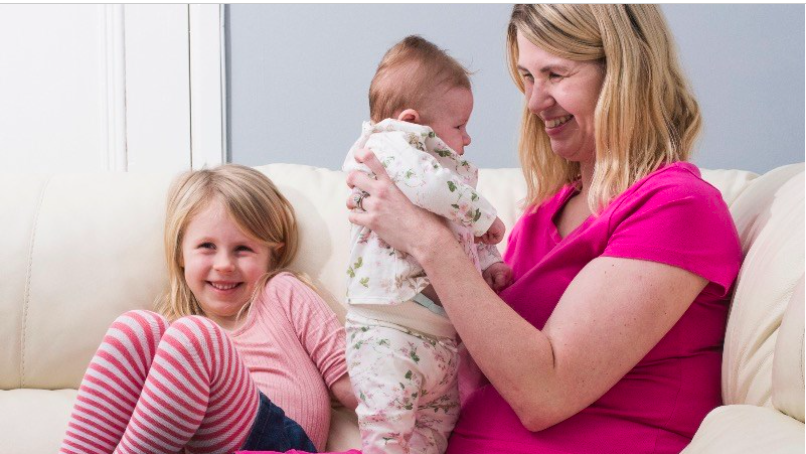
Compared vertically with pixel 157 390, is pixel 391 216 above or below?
above

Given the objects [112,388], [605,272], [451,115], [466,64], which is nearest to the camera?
[605,272]

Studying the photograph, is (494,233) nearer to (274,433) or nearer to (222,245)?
(274,433)

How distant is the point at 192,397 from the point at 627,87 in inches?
33.2

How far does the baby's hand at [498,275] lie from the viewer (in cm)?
158

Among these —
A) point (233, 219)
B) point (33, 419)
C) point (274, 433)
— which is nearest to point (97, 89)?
point (233, 219)

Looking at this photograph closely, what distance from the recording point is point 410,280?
1.38 m

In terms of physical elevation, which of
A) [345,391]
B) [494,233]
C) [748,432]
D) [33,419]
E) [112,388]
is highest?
[494,233]

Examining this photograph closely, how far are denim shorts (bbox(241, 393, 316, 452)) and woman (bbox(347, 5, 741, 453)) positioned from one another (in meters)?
0.30

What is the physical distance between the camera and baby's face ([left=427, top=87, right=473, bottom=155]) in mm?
1489

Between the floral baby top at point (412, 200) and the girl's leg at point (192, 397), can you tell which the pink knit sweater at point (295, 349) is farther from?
the floral baby top at point (412, 200)

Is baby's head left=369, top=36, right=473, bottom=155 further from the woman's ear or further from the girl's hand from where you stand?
the girl's hand

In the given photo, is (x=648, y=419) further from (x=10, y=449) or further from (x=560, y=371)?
(x=10, y=449)

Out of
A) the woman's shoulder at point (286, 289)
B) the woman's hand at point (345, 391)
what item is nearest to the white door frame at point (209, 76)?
the woman's shoulder at point (286, 289)

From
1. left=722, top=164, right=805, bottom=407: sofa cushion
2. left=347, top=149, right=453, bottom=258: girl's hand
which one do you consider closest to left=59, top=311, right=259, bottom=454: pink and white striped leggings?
left=347, top=149, right=453, bottom=258: girl's hand
